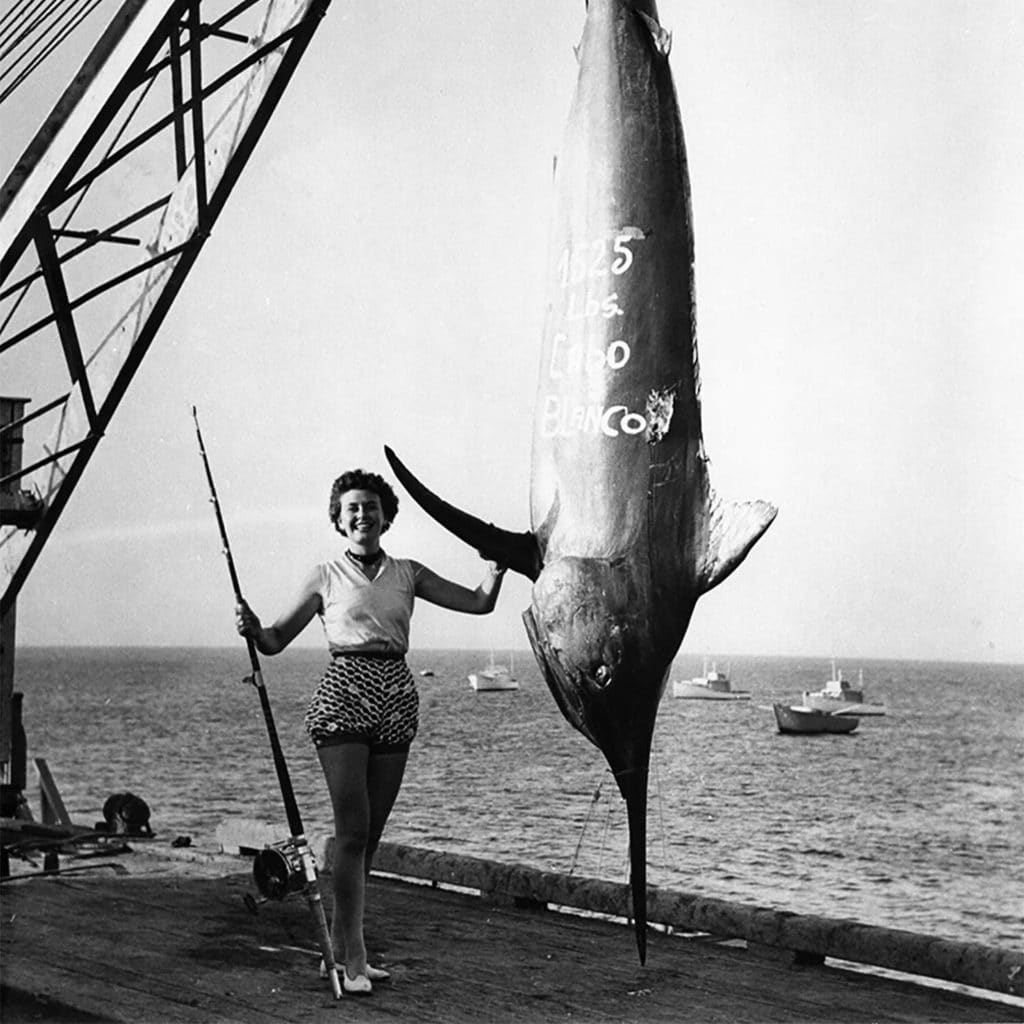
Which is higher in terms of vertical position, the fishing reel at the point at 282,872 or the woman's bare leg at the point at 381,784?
the woman's bare leg at the point at 381,784

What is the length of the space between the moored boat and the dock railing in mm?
45368

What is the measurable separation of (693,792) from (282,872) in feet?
103

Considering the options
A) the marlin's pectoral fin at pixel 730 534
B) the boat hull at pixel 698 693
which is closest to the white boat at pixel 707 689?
the boat hull at pixel 698 693

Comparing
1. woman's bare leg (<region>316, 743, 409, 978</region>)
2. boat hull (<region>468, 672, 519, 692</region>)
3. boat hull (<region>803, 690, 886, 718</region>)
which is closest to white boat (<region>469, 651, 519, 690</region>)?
boat hull (<region>468, 672, 519, 692</region>)

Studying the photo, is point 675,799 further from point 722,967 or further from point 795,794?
point 722,967

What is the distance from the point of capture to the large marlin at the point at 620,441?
248cm

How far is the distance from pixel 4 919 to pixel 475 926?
4.35ft

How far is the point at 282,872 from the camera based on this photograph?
3.37 m

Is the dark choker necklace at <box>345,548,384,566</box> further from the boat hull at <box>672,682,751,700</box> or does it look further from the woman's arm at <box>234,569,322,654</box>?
the boat hull at <box>672,682,751,700</box>

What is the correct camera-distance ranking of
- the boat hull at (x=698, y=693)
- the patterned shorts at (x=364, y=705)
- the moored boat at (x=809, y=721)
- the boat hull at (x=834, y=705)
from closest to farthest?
1. the patterned shorts at (x=364, y=705)
2. the moored boat at (x=809, y=721)
3. the boat hull at (x=834, y=705)
4. the boat hull at (x=698, y=693)

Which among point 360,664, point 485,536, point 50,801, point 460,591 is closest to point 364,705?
point 360,664

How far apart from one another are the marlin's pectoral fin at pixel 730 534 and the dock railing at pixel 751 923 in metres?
1.33

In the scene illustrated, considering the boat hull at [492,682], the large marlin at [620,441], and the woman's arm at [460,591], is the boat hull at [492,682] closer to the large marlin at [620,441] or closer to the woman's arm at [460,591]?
the woman's arm at [460,591]

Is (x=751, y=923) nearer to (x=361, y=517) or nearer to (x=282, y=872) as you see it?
(x=282, y=872)
